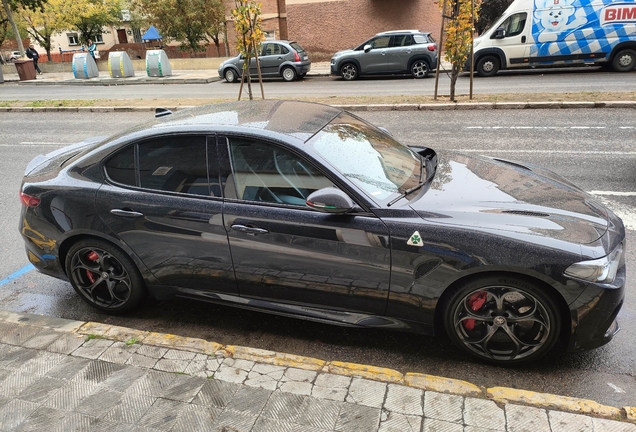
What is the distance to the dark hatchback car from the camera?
2797mm

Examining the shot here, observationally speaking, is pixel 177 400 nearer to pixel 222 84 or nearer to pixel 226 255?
pixel 226 255

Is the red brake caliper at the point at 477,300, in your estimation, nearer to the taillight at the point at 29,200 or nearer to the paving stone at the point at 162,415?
the paving stone at the point at 162,415

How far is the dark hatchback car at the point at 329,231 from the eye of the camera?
2.80 meters

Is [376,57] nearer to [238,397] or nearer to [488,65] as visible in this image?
[488,65]

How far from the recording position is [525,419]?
94.7 inches

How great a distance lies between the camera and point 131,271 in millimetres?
3666

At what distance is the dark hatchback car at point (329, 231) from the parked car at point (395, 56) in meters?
15.0

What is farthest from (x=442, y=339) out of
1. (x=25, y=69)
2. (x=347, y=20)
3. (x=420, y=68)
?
(x=25, y=69)

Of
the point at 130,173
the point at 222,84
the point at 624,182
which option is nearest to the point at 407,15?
the point at 222,84

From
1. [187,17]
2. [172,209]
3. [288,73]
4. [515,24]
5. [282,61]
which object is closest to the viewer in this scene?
[172,209]

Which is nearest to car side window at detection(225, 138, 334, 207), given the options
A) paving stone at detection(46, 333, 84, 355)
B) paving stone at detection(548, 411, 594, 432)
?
paving stone at detection(46, 333, 84, 355)

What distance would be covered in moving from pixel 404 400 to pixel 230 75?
66.1 feet

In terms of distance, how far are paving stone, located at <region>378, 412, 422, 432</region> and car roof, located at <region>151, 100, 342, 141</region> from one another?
183cm

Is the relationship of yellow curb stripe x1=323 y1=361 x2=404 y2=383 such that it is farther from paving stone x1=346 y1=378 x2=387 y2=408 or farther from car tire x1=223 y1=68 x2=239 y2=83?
car tire x1=223 y1=68 x2=239 y2=83
